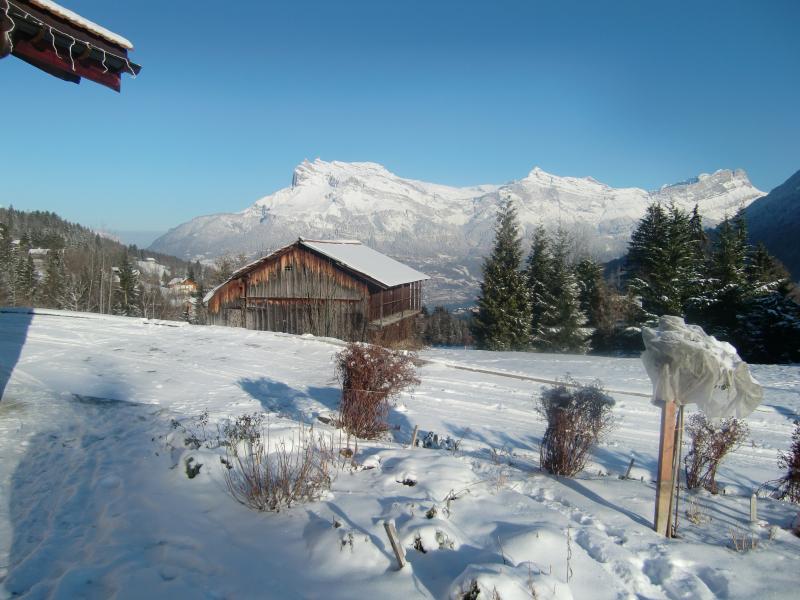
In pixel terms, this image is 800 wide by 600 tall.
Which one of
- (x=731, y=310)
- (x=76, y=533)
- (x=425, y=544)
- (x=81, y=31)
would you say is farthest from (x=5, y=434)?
(x=731, y=310)

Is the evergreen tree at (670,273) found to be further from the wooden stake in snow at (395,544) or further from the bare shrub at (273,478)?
the wooden stake in snow at (395,544)

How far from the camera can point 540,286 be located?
39.2 metres

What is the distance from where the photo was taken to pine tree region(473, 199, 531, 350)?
116 ft

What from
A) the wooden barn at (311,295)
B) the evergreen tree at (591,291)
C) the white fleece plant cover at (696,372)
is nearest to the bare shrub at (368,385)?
the white fleece plant cover at (696,372)

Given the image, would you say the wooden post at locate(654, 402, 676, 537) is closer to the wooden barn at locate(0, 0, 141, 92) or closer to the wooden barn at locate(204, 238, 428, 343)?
the wooden barn at locate(0, 0, 141, 92)

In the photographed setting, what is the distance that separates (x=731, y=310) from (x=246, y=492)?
3331 centimetres

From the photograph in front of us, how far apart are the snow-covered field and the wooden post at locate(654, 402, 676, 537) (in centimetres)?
21

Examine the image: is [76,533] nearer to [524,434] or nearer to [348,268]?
[524,434]

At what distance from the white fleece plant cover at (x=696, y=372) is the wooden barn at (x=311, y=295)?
64.9ft

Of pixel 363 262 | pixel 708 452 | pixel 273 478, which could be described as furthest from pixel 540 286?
pixel 273 478

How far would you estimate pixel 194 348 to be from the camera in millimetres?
16156

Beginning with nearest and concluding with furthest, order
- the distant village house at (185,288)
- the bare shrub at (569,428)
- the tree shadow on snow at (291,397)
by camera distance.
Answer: the bare shrub at (569,428) < the tree shadow on snow at (291,397) < the distant village house at (185,288)

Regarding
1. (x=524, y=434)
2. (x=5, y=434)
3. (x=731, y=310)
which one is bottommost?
(x=524, y=434)

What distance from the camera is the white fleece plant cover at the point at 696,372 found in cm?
469
